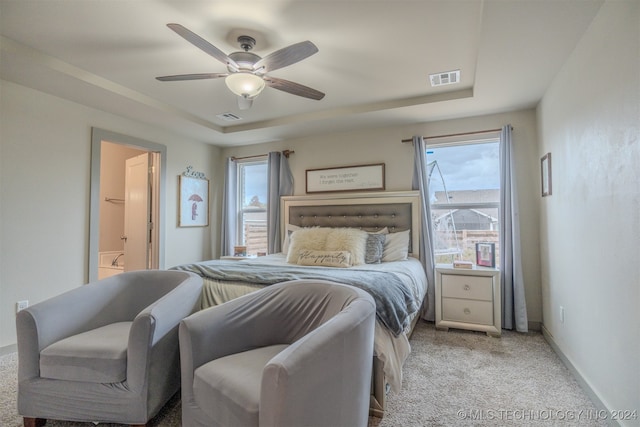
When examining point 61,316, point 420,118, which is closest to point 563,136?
point 420,118


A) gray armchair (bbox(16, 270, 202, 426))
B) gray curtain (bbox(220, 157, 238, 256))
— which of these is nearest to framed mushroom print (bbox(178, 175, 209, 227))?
gray curtain (bbox(220, 157, 238, 256))

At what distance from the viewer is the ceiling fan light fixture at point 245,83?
6.80ft

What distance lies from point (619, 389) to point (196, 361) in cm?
215

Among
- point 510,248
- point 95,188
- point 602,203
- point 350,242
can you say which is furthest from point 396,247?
point 95,188

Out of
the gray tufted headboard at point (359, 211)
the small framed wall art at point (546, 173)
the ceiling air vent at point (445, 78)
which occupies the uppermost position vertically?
the ceiling air vent at point (445, 78)

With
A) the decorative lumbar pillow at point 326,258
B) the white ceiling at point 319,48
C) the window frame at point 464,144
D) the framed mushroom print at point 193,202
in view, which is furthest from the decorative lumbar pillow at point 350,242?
the framed mushroom print at point 193,202

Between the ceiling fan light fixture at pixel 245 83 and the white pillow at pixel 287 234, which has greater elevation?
the ceiling fan light fixture at pixel 245 83

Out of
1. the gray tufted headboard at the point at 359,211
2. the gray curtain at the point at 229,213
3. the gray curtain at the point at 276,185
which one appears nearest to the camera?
the gray tufted headboard at the point at 359,211

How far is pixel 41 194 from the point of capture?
2793 millimetres

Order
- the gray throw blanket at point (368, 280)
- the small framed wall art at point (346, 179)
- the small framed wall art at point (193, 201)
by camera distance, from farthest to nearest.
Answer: the small framed wall art at point (193, 201), the small framed wall art at point (346, 179), the gray throw blanket at point (368, 280)

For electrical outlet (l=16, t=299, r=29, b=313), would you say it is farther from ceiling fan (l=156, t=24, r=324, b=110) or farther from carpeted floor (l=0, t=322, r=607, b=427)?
ceiling fan (l=156, t=24, r=324, b=110)

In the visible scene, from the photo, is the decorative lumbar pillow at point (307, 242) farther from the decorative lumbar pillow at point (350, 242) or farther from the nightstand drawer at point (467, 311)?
the nightstand drawer at point (467, 311)

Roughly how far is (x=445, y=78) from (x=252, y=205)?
3218 millimetres

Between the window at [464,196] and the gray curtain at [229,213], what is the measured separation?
2.91 meters
